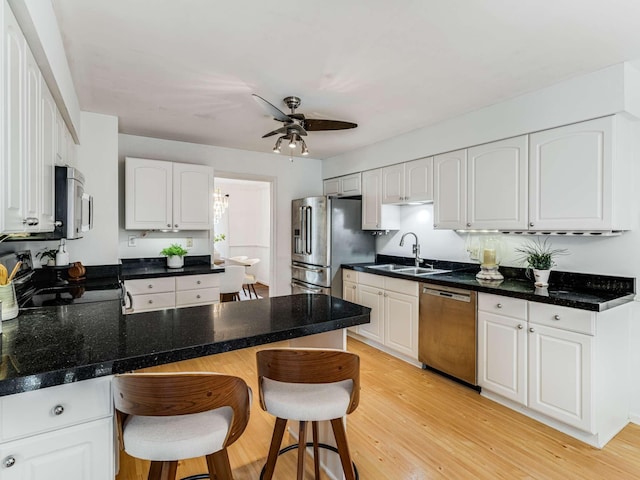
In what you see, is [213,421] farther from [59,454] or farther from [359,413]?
[359,413]

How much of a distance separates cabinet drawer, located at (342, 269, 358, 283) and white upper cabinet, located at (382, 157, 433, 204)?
0.93 meters

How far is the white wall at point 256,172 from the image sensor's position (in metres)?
3.93

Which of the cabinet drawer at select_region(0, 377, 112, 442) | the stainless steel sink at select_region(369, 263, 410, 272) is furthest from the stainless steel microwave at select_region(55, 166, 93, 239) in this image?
the stainless steel sink at select_region(369, 263, 410, 272)

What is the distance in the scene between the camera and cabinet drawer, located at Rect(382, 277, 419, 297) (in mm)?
3336

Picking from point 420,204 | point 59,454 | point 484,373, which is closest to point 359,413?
point 484,373

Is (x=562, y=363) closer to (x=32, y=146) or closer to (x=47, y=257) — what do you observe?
(x=32, y=146)

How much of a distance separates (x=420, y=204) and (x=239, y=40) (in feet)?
8.82

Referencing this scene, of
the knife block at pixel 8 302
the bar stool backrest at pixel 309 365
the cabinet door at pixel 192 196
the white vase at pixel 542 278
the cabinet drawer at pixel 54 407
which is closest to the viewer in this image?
the cabinet drawer at pixel 54 407

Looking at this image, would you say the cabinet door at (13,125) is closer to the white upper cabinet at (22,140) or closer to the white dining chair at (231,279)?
the white upper cabinet at (22,140)

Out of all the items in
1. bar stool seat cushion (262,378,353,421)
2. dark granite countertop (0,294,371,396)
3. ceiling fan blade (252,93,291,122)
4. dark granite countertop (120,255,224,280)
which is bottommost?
bar stool seat cushion (262,378,353,421)

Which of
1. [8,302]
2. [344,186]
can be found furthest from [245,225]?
[8,302]

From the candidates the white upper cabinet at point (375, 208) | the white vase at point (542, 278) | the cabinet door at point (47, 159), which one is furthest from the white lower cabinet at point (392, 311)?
the cabinet door at point (47, 159)

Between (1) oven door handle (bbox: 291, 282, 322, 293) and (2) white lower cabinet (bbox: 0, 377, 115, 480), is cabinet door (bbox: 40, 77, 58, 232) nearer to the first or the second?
(2) white lower cabinet (bbox: 0, 377, 115, 480)

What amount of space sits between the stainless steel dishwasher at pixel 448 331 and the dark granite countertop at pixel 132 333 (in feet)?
4.81
